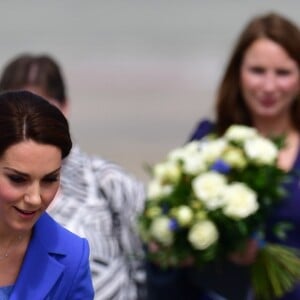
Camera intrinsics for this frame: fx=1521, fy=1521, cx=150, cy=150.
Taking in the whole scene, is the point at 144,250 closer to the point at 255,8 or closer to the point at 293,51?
the point at 293,51

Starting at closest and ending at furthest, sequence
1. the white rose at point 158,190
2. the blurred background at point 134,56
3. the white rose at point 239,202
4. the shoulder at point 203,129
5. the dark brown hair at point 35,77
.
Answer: the white rose at point 239,202 → the white rose at point 158,190 → the shoulder at point 203,129 → the dark brown hair at point 35,77 → the blurred background at point 134,56

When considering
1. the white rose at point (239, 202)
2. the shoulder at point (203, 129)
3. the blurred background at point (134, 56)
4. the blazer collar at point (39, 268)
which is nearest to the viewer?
the blazer collar at point (39, 268)

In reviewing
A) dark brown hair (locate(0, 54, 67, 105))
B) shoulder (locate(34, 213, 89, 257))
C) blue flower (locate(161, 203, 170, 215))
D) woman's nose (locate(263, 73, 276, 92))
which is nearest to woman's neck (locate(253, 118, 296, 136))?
woman's nose (locate(263, 73, 276, 92))

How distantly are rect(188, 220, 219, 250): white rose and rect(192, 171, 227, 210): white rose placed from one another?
76 millimetres

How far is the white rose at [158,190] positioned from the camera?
5.32 m

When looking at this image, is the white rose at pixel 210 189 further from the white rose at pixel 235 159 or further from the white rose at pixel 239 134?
the white rose at pixel 239 134

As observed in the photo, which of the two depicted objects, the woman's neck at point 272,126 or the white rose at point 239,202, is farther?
the woman's neck at point 272,126

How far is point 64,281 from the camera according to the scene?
413 cm

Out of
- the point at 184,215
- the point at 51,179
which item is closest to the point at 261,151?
the point at 184,215

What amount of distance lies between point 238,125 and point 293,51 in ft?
1.14

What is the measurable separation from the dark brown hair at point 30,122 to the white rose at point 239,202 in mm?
1227

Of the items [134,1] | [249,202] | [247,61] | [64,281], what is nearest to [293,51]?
[247,61]

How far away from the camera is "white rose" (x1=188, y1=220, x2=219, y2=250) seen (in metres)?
5.12

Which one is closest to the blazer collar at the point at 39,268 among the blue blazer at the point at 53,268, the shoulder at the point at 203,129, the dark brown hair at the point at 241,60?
A: the blue blazer at the point at 53,268
